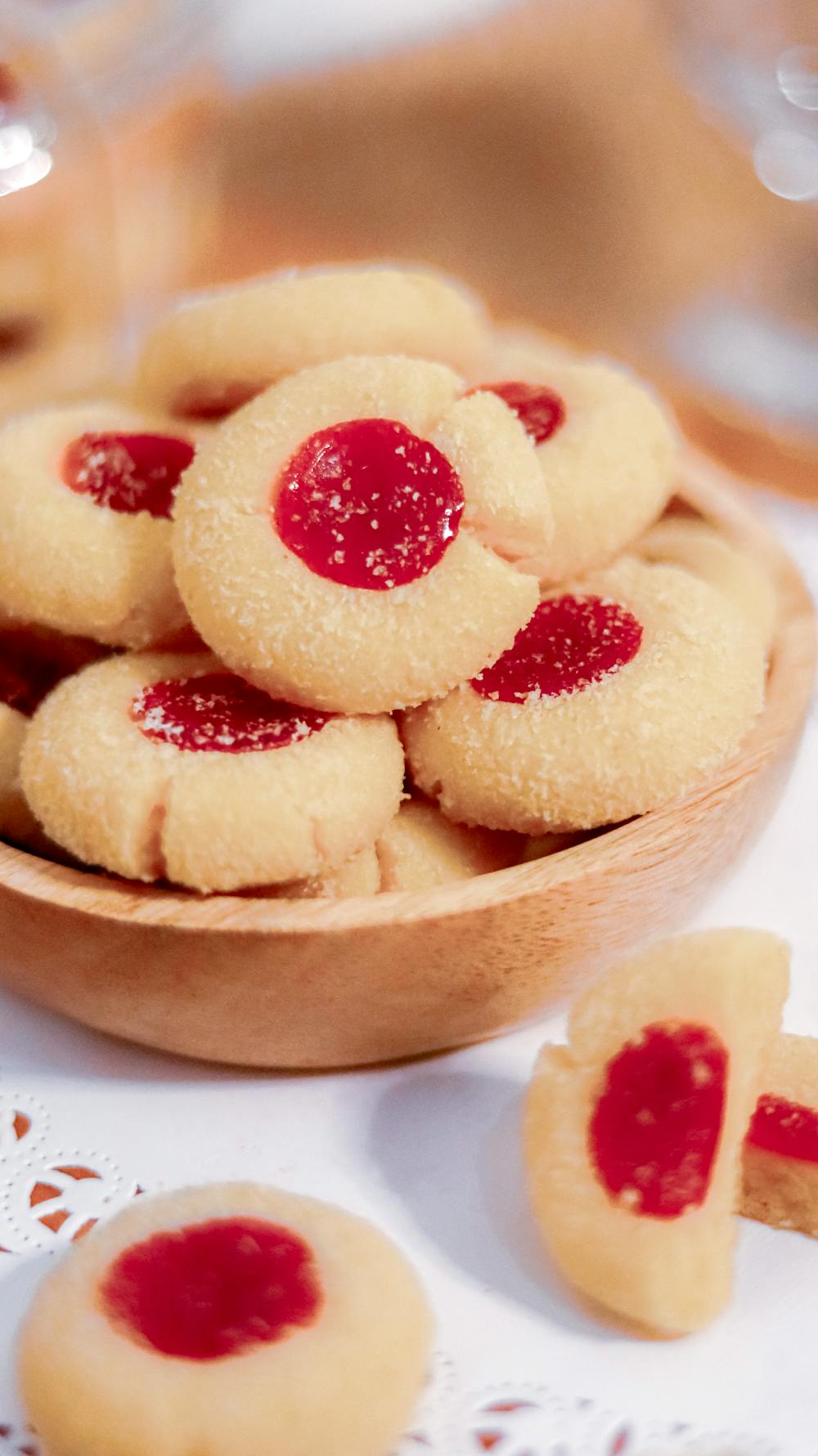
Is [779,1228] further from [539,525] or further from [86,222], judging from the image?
[86,222]

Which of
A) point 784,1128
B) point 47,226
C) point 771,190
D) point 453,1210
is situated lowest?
point 453,1210

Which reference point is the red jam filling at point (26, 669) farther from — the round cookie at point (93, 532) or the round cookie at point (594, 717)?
the round cookie at point (594, 717)

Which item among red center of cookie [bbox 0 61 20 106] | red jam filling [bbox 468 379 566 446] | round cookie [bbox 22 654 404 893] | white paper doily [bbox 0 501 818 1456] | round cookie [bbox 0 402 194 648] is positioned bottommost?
white paper doily [bbox 0 501 818 1456]

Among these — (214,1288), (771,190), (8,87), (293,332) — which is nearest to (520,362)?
(293,332)

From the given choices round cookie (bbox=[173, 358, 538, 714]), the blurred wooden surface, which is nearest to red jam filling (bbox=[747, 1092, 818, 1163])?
round cookie (bbox=[173, 358, 538, 714])

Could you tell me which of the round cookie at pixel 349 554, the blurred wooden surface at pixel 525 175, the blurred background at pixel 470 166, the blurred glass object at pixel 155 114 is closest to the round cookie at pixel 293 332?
the round cookie at pixel 349 554

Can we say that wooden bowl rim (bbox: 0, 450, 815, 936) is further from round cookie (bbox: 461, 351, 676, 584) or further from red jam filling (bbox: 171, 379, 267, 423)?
red jam filling (bbox: 171, 379, 267, 423)

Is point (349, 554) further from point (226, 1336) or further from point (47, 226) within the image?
point (47, 226)
